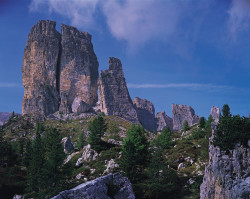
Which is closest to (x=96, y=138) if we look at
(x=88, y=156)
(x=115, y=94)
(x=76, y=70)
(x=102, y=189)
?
(x=88, y=156)

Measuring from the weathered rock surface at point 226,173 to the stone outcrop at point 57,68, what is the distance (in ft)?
492

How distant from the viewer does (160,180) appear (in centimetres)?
3359

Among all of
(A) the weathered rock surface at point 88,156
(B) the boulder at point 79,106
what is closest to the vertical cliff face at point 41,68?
(B) the boulder at point 79,106

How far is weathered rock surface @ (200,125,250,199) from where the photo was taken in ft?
70.5

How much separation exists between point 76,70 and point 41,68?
24.9 meters

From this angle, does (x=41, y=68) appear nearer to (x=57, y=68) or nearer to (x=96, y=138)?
(x=57, y=68)

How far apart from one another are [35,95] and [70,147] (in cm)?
8959

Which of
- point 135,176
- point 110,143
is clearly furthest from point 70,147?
point 135,176

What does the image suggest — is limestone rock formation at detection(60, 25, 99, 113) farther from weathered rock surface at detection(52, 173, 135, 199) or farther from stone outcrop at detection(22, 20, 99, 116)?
weathered rock surface at detection(52, 173, 135, 199)

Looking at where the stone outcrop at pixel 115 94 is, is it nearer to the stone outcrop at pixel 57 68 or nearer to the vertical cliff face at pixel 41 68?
the stone outcrop at pixel 57 68

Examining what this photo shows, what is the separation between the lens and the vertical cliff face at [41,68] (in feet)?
550

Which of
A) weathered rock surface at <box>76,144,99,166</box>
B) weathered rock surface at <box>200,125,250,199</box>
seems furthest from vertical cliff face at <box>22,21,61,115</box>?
weathered rock surface at <box>200,125,250,199</box>

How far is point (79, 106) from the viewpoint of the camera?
164 meters

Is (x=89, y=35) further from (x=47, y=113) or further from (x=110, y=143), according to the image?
(x=110, y=143)
